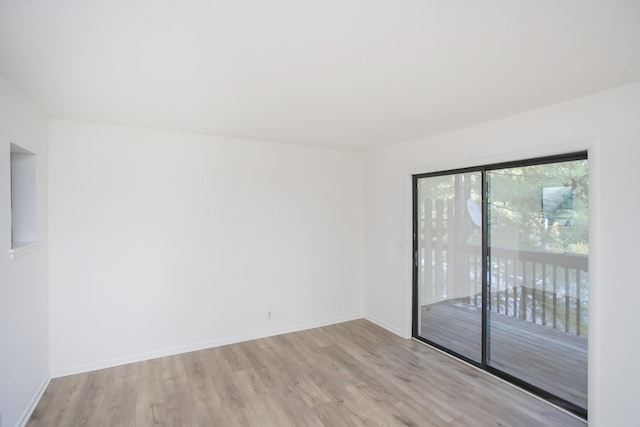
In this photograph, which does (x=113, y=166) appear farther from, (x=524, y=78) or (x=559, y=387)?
(x=559, y=387)

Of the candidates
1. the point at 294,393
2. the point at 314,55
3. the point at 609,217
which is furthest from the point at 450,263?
the point at 314,55

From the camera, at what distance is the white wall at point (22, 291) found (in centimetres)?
209

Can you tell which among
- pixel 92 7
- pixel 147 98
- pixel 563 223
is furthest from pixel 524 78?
pixel 147 98

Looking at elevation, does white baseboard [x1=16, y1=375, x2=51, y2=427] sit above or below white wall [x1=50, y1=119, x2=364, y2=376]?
below

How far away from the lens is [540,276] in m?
2.79

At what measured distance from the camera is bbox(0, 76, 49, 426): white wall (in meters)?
2.09

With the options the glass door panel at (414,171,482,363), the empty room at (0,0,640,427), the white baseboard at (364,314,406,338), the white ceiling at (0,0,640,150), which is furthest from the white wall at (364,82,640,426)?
the white baseboard at (364,314,406,338)

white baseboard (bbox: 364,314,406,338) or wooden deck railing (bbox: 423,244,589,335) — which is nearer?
wooden deck railing (bbox: 423,244,589,335)

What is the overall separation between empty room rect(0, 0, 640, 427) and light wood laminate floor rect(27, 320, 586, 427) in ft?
0.09

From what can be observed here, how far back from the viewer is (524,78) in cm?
206

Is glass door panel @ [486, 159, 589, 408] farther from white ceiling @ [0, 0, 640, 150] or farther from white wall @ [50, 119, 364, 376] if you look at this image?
white wall @ [50, 119, 364, 376]

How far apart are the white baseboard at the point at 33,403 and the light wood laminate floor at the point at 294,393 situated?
0.14ft

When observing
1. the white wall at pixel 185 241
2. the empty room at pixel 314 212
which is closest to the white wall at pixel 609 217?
the empty room at pixel 314 212

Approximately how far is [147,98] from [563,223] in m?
3.57
